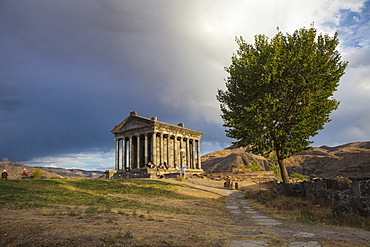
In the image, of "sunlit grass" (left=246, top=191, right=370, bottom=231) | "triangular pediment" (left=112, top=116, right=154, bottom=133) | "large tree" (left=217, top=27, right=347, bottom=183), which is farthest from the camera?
"triangular pediment" (left=112, top=116, right=154, bottom=133)

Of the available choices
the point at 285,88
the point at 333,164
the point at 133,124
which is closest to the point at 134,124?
the point at 133,124

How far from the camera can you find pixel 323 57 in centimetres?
1945

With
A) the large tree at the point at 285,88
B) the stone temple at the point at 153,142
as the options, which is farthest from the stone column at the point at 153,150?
the large tree at the point at 285,88

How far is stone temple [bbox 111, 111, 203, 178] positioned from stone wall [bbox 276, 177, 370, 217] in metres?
36.6

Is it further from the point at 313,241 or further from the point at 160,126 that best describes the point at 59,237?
the point at 160,126

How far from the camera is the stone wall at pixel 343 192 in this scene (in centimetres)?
1168

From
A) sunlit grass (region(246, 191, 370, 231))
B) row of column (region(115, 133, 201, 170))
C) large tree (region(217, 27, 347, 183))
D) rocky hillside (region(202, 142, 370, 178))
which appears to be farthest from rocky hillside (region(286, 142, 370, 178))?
sunlit grass (region(246, 191, 370, 231))

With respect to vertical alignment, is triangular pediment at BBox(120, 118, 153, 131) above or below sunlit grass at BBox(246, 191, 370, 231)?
above

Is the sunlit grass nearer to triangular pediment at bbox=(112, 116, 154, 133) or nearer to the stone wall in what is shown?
the stone wall

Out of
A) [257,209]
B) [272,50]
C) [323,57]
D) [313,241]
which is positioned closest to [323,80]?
[323,57]

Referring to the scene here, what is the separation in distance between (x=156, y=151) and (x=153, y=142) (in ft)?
11.4

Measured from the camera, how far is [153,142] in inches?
2136

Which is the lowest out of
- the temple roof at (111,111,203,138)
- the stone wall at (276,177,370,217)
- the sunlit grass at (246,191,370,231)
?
the sunlit grass at (246,191,370,231)

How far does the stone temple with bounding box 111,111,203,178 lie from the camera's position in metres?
55.2
